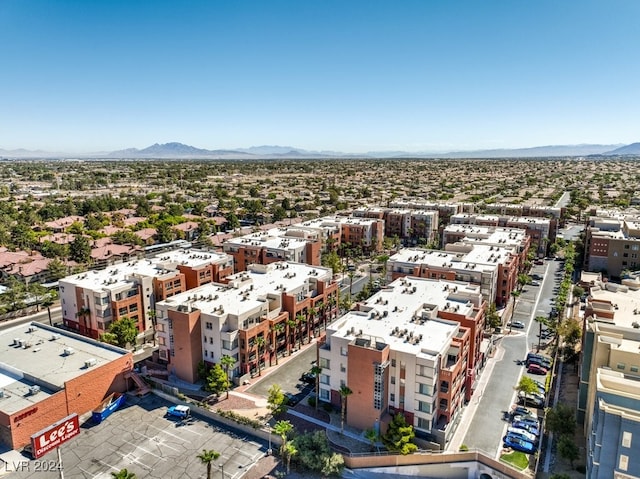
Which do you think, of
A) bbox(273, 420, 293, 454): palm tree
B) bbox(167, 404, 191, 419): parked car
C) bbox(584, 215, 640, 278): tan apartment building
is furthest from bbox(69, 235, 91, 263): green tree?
bbox(584, 215, 640, 278): tan apartment building

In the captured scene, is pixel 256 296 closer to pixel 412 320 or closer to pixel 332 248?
pixel 412 320

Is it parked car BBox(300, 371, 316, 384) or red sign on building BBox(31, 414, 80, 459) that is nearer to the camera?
red sign on building BBox(31, 414, 80, 459)

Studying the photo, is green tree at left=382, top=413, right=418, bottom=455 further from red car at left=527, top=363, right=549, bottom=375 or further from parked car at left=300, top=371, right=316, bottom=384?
red car at left=527, top=363, right=549, bottom=375

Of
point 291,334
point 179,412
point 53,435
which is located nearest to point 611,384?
point 291,334

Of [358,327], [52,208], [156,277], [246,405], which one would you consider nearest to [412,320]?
[358,327]

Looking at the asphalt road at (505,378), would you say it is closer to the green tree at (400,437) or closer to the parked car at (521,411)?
the parked car at (521,411)

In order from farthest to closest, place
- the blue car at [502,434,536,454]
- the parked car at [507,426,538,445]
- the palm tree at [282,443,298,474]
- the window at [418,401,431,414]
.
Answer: the parked car at [507,426,538,445], the blue car at [502,434,536,454], the window at [418,401,431,414], the palm tree at [282,443,298,474]
